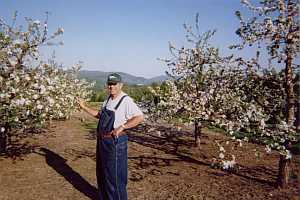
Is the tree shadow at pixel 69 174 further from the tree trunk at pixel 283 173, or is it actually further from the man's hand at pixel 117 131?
the tree trunk at pixel 283 173

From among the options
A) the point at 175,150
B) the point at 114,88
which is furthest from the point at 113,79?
the point at 175,150

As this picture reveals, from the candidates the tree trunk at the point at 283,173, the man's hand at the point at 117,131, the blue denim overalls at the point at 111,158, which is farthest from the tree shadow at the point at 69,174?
the tree trunk at the point at 283,173

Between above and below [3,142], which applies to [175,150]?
below

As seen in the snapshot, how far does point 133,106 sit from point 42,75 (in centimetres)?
277

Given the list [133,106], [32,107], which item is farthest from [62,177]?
[133,106]

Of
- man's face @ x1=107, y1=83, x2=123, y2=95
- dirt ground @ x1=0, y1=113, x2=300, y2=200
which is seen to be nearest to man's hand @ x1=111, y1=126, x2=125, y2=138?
man's face @ x1=107, y1=83, x2=123, y2=95

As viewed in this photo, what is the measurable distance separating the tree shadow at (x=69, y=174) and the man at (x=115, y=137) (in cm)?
140

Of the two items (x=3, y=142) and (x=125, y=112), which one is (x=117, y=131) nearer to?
→ (x=125, y=112)

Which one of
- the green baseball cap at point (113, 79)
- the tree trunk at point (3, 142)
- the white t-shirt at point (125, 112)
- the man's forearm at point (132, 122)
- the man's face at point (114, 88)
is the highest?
→ the green baseball cap at point (113, 79)

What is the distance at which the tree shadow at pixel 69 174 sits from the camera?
6.51 metres

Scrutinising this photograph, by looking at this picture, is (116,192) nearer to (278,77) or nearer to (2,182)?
(2,182)

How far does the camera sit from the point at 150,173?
778 centimetres

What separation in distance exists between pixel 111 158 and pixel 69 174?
3.14m

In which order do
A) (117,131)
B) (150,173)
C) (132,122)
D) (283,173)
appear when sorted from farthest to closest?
(150,173)
(283,173)
(132,122)
(117,131)
